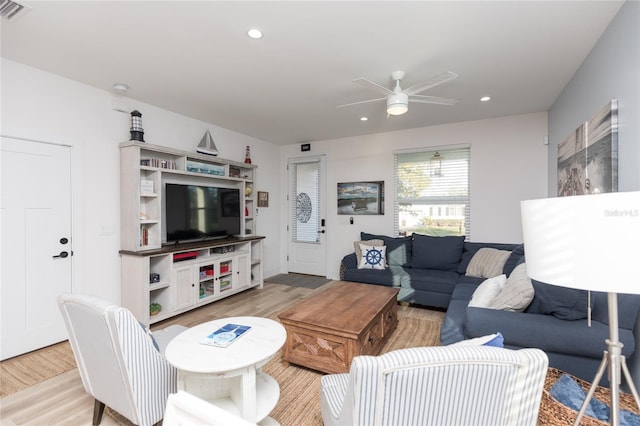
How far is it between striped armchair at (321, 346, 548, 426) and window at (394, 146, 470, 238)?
3841mm

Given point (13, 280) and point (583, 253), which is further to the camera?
point (13, 280)

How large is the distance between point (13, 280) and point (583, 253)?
12.9 feet

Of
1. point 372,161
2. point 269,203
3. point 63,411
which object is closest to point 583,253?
point 63,411

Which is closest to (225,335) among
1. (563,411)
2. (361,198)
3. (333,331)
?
(333,331)

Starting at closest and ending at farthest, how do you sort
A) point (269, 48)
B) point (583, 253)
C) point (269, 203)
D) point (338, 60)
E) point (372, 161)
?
point (583, 253) → point (269, 48) → point (338, 60) → point (372, 161) → point (269, 203)

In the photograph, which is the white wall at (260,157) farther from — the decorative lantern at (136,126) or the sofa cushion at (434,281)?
the sofa cushion at (434,281)

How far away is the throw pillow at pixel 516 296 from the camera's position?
6.69 ft

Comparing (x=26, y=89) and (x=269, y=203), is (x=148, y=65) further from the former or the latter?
(x=269, y=203)

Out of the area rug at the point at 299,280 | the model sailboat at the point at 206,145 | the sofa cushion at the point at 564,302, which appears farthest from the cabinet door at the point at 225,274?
the sofa cushion at the point at 564,302

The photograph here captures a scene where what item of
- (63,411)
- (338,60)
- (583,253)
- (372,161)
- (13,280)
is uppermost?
(338,60)

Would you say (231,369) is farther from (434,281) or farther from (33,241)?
(434,281)

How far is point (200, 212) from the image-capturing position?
13.1 ft

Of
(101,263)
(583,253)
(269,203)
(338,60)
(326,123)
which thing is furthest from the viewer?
(269,203)

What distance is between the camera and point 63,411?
1906 millimetres
